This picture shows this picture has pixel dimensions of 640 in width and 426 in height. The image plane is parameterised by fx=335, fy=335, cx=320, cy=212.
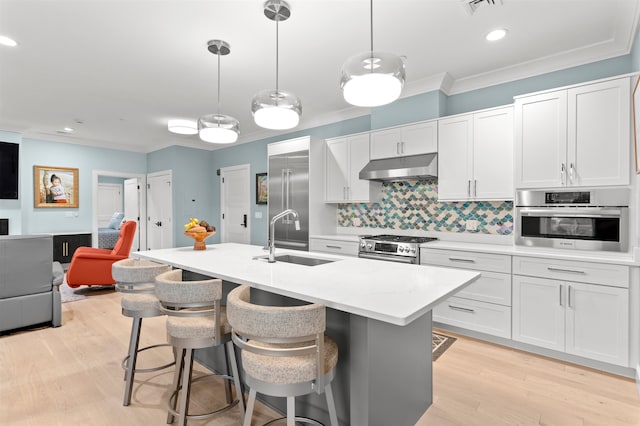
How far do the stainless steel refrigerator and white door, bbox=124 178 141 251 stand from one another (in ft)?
14.4

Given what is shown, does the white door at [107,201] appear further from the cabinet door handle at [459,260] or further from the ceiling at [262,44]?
the cabinet door handle at [459,260]

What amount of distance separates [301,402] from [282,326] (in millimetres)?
843

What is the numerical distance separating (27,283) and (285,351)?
11.6ft

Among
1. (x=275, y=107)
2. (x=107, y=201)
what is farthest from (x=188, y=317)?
(x=107, y=201)

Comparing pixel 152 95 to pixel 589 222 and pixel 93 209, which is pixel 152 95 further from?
pixel 589 222

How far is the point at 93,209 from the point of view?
689 centimetres

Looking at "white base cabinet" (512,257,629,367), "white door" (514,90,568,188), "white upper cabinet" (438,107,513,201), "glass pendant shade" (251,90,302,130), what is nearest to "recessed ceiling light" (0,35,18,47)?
"glass pendant shade" (251,90,302,130)

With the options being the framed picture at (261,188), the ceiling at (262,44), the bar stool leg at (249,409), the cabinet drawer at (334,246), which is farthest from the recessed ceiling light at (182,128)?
the bar stool leg at (249,409)

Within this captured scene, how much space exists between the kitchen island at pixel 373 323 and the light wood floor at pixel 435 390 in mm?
379

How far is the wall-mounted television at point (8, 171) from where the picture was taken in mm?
5629

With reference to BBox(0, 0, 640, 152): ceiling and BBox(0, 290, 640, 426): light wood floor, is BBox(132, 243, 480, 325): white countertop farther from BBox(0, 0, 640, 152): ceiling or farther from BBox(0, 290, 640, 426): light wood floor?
BBox(0, 0, 640, 152): ceiling

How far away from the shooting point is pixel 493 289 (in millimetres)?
3008

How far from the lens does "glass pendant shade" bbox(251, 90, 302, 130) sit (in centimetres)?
212

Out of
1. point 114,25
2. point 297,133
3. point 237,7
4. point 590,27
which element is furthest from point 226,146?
point 590,27
